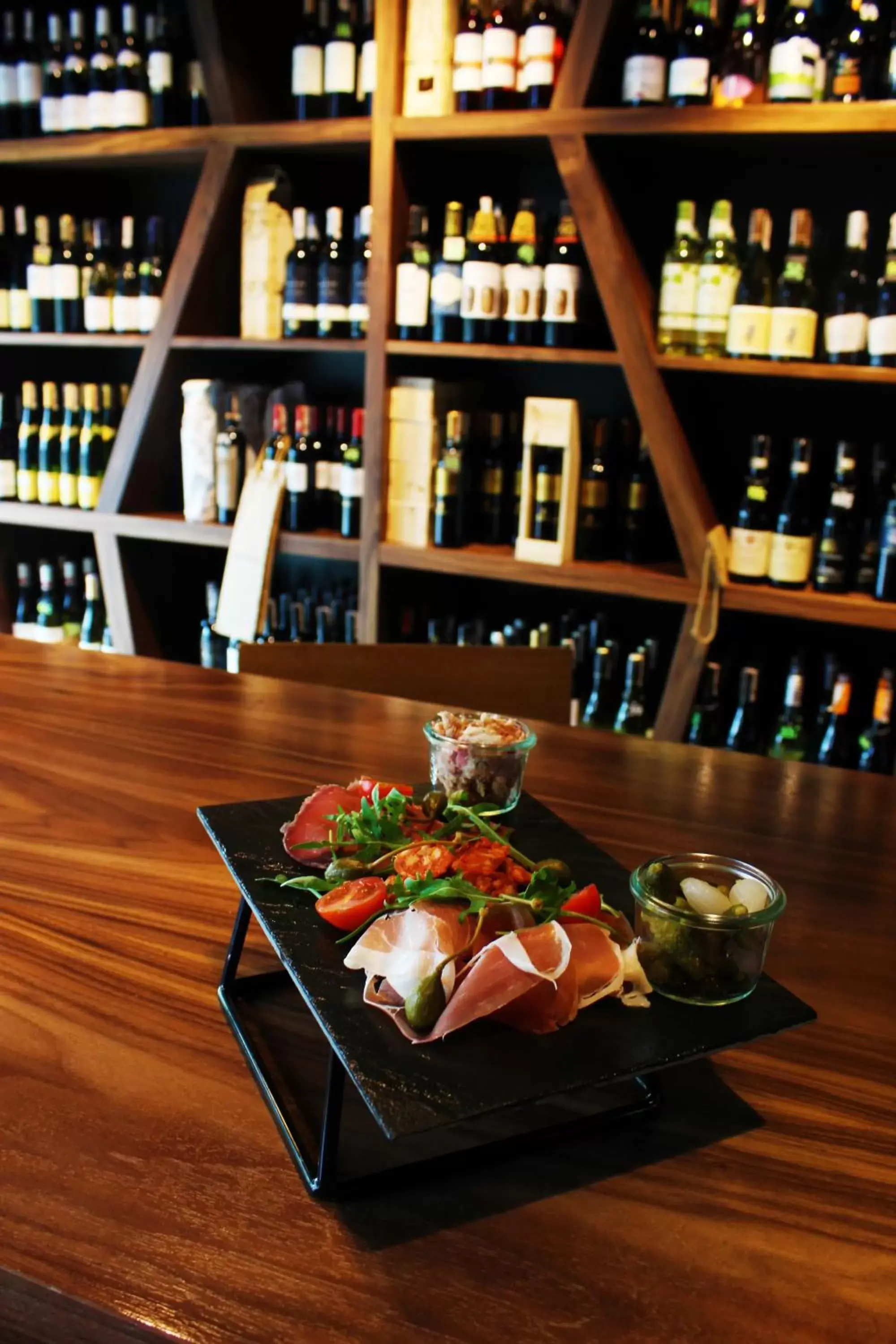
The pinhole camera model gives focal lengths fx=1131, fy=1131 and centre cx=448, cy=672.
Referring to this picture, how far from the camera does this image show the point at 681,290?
6.90 ft

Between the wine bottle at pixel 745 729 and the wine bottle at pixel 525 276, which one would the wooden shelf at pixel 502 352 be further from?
the wine bottle at pixel 745 729

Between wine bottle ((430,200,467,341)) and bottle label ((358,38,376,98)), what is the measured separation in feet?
1.00

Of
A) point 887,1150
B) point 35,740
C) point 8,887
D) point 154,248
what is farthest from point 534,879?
point 154,248

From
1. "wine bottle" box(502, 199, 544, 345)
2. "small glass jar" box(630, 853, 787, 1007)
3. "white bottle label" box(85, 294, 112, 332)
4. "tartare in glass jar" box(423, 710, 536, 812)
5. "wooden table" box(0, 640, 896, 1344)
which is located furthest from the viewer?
"white bottle label" box(85, 294, 112, 332)

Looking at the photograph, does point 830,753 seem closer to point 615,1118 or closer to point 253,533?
point 253,533

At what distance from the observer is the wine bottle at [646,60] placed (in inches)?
81.0

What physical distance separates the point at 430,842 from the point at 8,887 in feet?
1.22

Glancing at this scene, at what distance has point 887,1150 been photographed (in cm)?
60

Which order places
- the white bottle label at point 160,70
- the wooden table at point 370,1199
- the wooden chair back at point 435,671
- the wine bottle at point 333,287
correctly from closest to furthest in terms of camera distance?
the wooden table at point 370,1199, the wooden chair back at point 435,671, the wine bottle at point 333,287, the white bottle label at point 160,70

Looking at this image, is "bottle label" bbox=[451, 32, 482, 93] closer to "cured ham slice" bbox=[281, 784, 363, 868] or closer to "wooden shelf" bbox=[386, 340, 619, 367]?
"wooden shelf" bbox=[386, 340, 619, 367]

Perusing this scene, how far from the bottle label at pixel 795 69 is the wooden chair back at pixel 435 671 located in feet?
3.76

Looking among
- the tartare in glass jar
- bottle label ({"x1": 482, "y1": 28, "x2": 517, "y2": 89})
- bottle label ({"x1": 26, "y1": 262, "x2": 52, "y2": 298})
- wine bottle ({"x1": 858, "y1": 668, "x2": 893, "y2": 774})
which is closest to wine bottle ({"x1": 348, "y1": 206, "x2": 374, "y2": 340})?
bottle label ({"x1": 482, "y1": 28, "x2": 517, "y2": 89})

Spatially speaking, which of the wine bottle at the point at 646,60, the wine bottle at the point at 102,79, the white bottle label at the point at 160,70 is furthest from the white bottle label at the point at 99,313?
the wine bottle at the point at 646,60

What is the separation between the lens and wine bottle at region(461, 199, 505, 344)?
2.24 meters
